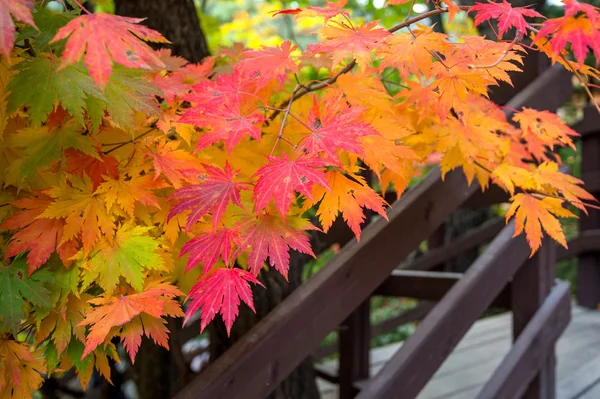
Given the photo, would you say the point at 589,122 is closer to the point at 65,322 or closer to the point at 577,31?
the point at 577,31

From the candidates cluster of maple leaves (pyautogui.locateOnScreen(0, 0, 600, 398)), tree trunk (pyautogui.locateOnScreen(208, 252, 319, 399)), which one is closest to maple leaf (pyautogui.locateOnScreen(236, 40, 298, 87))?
cluster of maple leaves (pyautogui.locateOnScreen(0, 0, 600, 398))

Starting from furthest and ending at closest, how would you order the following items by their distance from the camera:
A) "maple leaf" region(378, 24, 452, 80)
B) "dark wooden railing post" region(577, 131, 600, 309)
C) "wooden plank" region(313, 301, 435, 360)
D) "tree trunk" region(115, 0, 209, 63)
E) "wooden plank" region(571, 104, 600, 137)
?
"dark wooden railing post" region(577, 131, 600, 309) → "wooden plank" region(313, 301, 435, 360) → "wooden plank" region(571, 104, 600, 137) → "tree trunk" region(115, 0, 209, 63) → "maple leaf" region(378, 24, 452, 80)

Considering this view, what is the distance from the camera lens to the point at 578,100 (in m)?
10.4

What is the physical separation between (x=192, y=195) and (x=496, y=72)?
0.77 m

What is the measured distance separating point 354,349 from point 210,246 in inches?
61.5

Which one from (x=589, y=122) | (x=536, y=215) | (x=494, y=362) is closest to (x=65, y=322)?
(x=536, y=215)

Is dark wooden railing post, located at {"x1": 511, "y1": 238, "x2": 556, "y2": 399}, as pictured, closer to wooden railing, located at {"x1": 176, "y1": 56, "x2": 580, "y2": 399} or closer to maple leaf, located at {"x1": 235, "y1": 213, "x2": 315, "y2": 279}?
wooden railing, located at {"x1": 176, "y1": 56, "x2": 580, "y2": 399}

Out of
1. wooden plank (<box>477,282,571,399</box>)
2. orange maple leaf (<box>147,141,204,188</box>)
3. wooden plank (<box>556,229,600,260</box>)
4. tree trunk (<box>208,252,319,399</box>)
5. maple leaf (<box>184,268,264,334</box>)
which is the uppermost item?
orange maple leaf (<box>147,141,204,188</box>)

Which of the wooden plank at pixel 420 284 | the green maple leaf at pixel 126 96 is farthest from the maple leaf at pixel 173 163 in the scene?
the wooden plank at pixel 420 284

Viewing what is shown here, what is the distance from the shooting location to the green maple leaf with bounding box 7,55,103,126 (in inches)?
A: 37.0

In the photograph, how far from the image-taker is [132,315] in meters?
1.02

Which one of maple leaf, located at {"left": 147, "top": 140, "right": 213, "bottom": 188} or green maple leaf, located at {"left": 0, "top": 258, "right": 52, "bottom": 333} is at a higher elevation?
maple leaf, located at {"left": 147, "top": 140, "right": 213, "bottom": 188}

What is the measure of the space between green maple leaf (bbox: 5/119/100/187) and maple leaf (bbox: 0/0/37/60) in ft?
1.13

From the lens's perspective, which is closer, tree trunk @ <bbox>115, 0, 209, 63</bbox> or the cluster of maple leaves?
the cluster of maple leaves
